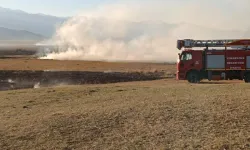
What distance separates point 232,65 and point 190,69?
312cm

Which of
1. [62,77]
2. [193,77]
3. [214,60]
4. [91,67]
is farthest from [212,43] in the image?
[91,67]

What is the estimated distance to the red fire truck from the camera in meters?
32.5

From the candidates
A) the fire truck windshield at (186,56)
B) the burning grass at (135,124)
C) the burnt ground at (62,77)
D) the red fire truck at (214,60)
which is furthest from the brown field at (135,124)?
the burnt ground at (62,77)

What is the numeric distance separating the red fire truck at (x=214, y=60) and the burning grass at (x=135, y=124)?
14.7 meters

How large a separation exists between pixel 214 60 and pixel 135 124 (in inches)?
798

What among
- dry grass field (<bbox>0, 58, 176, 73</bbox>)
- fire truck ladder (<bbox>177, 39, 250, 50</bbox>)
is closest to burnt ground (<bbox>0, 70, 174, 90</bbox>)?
dry grass field (<bbox>0, 58, 176, 73</bbox>)

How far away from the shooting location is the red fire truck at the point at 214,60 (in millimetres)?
32469

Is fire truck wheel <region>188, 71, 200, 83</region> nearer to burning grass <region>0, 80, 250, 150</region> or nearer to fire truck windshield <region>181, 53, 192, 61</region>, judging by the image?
fire truck windshield <region>181, 53, 192, 61</region>

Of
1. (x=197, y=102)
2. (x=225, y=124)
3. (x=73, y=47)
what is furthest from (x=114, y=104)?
(x=73, y=47)

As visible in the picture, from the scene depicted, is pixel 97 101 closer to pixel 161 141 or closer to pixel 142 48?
pixel 161 141

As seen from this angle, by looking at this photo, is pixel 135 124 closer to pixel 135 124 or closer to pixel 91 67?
pixel 135 124

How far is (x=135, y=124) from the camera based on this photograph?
547 inches

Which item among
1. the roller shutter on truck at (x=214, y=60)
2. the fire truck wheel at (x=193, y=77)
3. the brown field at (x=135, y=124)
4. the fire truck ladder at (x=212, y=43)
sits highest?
the fire truck ladder at (x=212, y=43)

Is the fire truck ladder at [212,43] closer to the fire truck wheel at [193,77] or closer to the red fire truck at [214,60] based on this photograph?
the red fire truck at [214,60]
